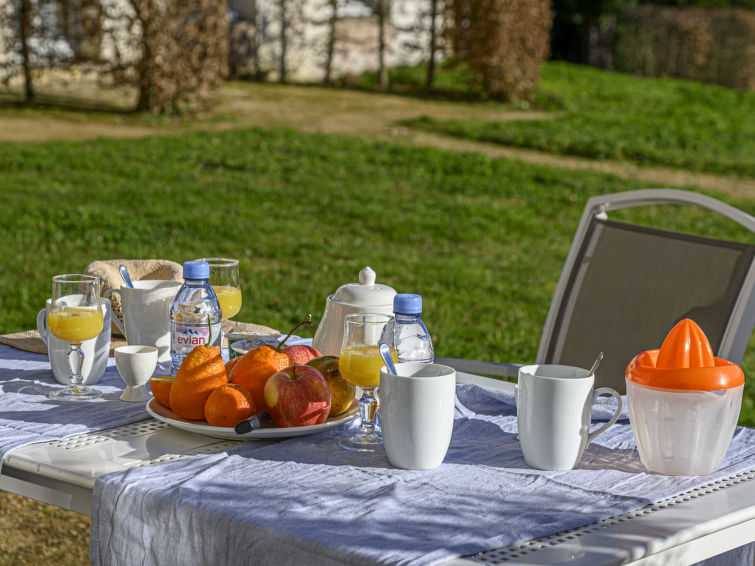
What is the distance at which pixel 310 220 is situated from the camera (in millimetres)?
8469

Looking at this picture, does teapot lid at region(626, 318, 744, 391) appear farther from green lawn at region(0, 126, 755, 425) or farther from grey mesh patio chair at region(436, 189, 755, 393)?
green lawn at region(0, 126, 755, 425)

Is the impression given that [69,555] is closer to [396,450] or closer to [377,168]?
[396,450]

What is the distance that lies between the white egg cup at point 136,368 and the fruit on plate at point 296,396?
35cm

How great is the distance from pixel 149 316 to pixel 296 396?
627 mm

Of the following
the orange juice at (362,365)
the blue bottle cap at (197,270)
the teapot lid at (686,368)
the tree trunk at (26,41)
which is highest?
the tree trunk at (26,41)

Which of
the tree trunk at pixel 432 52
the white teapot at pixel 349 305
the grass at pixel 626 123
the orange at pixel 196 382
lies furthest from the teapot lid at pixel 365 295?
the tree trunk at pixel 432 52

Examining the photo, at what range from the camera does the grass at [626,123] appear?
1165cm

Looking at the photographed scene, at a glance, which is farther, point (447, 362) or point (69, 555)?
point (69, 555)

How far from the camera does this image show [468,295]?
6684 mm

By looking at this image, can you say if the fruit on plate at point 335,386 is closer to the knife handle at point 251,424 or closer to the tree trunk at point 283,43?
the knife handle at point 251,424

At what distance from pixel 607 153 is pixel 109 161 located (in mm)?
5579

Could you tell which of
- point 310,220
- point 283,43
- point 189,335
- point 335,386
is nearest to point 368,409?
point 335,386

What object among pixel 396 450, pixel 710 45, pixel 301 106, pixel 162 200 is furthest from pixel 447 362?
pixel 710 45

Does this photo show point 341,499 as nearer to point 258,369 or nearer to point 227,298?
point 258,369
